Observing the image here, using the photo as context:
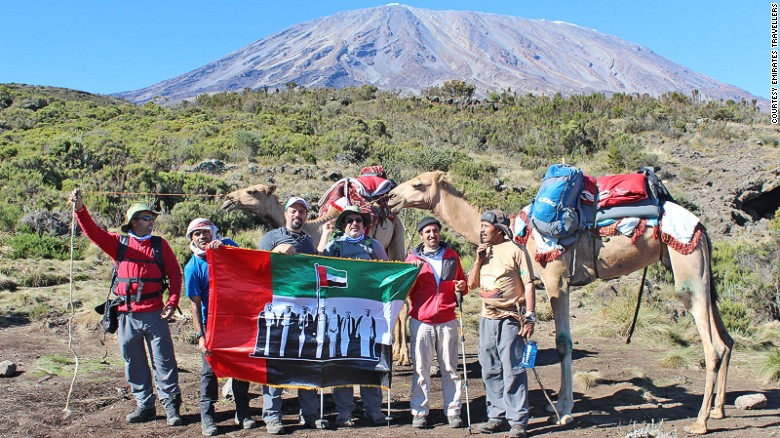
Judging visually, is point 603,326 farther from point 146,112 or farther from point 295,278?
point 146,112

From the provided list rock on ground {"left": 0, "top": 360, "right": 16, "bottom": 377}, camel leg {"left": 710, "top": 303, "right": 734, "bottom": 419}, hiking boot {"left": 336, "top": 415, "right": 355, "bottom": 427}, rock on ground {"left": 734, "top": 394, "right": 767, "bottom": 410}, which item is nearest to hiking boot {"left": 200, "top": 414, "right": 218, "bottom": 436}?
hiking boot {"left": 336, "top": 415, "right": 355, "bottom": 427}

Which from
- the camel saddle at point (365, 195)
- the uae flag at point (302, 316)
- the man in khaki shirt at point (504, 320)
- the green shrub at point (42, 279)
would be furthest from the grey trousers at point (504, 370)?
the green shrub at point (42, 279)

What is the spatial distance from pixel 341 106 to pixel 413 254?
1442 inches

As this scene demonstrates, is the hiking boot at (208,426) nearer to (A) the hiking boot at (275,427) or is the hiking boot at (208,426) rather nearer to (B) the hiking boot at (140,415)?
(A) the hiking boot at (275,427)

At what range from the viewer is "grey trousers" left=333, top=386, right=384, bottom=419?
6.65 meters

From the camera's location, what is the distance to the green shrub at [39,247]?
13883mm

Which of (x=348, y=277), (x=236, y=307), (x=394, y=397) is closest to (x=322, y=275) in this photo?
(x=348, y=277)

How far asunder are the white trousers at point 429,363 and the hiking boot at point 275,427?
4.25ft

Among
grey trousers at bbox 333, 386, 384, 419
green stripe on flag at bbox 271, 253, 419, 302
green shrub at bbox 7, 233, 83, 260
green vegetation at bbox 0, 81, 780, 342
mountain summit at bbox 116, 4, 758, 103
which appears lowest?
grey trousers at bbox 333, 386, 384, 419

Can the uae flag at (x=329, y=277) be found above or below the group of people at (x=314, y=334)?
above

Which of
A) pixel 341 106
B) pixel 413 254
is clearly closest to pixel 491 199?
pixel 413 254

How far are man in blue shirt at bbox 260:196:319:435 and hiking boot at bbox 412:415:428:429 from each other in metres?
0.99

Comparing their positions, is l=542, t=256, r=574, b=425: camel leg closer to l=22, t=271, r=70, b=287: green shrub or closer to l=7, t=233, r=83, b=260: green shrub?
l=22, t=271, r=70, b=287: green shrub

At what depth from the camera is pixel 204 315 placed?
666cm
